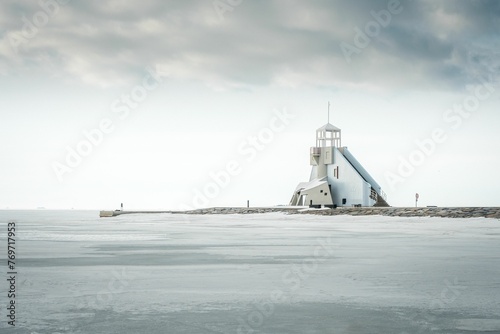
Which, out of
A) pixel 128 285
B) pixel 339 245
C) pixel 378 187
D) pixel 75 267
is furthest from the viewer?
pixel 378 187

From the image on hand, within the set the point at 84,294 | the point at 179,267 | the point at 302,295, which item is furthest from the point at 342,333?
the point at 179,267

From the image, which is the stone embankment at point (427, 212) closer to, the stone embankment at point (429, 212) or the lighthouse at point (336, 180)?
the stone embankment at point (429, 212)

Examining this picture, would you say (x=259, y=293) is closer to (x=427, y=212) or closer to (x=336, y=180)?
(x=427, y=212)

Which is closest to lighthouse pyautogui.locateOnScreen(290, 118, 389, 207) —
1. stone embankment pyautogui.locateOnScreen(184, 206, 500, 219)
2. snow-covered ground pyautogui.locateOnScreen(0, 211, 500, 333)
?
stone embankment pyautogui.locateOnScreen(184, 206, 500, 219)

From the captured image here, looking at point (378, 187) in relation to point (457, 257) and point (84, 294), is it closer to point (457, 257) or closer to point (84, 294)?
point (457, 257)

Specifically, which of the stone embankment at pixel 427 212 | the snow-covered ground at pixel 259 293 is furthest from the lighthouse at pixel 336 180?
the snow-covered ground at pixel 259 293

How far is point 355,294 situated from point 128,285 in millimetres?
4068

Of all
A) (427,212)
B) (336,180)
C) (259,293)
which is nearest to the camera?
(259,293)

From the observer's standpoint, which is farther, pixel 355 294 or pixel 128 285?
pixel 128 285

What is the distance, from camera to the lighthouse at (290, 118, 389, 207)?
212ft

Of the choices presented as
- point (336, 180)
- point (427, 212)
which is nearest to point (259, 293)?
point (427, 212)

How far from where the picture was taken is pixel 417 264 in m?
13.5

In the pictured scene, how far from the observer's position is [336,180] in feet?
218

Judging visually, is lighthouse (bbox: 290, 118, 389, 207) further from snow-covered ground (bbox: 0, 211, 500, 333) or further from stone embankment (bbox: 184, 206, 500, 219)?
snow-covered ground (bbox: 0, 211, 500, 333)
